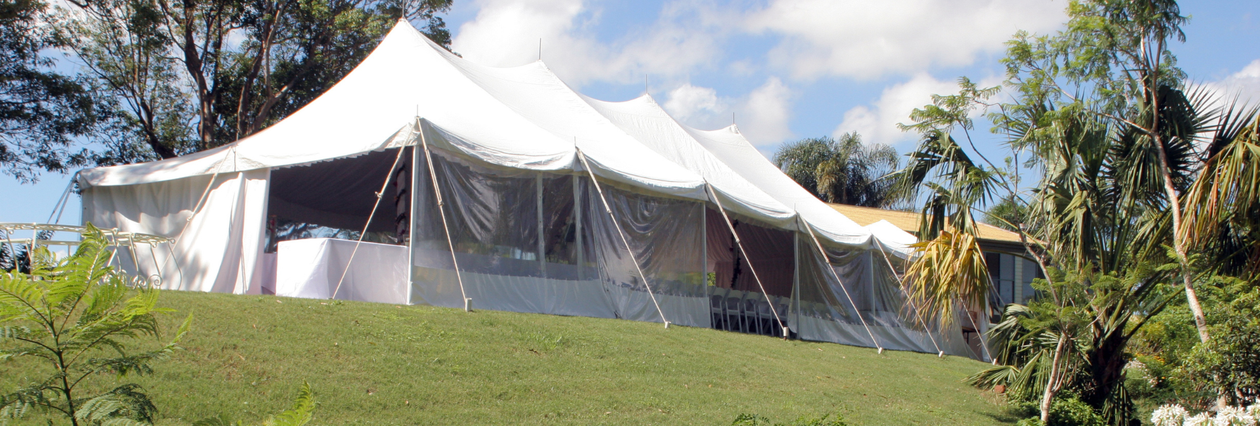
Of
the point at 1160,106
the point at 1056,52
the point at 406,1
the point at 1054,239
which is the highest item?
the point at 406,1

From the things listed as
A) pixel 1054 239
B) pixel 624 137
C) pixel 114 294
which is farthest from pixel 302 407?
pixel 624 137

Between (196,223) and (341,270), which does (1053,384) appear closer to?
(341,270)

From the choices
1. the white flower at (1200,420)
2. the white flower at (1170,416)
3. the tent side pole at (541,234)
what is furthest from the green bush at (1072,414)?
the tent side pole at (541,234)

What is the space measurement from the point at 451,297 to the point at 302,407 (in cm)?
697

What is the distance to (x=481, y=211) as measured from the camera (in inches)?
390

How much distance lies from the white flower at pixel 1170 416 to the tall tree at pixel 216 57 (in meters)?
17.4

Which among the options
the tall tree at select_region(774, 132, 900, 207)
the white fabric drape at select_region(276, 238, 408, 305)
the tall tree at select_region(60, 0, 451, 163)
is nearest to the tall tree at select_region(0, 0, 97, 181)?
the tall tree at select_region(60, 0, 451, 163)

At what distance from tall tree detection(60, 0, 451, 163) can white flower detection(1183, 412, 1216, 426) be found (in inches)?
697

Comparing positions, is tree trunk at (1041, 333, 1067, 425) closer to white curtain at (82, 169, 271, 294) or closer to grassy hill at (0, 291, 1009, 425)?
Answer: grassy hill at (0, 291, 1009, 425)

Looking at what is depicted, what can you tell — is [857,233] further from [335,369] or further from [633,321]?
[335,369]

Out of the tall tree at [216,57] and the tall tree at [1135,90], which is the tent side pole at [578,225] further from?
the tall tree at [216,57]

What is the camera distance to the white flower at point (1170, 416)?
822cm

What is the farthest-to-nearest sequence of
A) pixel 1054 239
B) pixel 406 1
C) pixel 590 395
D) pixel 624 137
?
pixel 406 1 < pixel 624 137 < pixel 1054 239 < pixel 590 395

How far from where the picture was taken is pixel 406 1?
22.5 metres
